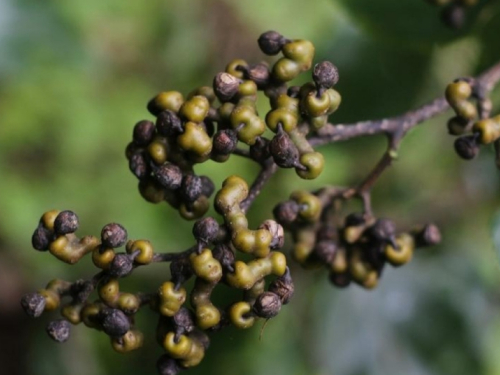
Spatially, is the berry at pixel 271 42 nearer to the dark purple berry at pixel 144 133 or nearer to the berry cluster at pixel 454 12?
the dark purple berry at pixel 144 133

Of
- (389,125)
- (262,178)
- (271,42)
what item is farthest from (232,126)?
(389,125)

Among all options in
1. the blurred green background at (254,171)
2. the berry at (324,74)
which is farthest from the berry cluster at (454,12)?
the berry at (324,74)

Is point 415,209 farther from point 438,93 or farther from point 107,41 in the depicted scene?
point 107,41

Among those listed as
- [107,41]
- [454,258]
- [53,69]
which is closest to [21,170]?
[53,69]

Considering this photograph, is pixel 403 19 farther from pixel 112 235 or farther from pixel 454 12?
pixel 112 235

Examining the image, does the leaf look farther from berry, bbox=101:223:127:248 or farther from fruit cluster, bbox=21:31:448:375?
berry, bbox=101:223:127:248

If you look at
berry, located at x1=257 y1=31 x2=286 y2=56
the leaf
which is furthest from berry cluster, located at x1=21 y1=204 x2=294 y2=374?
the leaf
